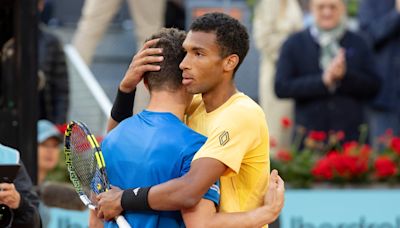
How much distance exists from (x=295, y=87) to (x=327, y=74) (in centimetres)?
25

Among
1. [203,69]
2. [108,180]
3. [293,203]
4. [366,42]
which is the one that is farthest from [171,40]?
[366,42]

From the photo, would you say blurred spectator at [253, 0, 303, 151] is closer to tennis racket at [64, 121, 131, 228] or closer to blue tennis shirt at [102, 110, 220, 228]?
tennis racket at [64, 121, 131, 228]

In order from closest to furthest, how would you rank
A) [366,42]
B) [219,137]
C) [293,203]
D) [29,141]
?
[219,137]
[29,141]
[293,203]
[366,42]

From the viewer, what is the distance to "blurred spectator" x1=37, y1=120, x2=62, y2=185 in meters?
7.97

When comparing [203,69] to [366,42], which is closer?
[203,69]

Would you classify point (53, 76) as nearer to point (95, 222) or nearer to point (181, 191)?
point (95, 222)

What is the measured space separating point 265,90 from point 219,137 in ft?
17.1

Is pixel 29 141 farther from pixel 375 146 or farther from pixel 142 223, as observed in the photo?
pixel 375 146

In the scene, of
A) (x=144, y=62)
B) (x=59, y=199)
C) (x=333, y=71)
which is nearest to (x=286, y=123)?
(x=333, y=71)

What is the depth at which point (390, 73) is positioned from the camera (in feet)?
31.2

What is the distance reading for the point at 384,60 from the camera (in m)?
9.50

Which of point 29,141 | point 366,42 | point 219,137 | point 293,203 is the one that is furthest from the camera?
point 366,42

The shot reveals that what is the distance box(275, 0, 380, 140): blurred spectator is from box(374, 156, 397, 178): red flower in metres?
0.60

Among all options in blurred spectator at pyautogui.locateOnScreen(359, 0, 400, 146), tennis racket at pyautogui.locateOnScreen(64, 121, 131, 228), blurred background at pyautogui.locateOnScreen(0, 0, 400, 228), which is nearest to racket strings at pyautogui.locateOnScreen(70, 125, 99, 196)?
tennis racket at pyautogui.locateOnScreen(64, 121, 131, 228)
